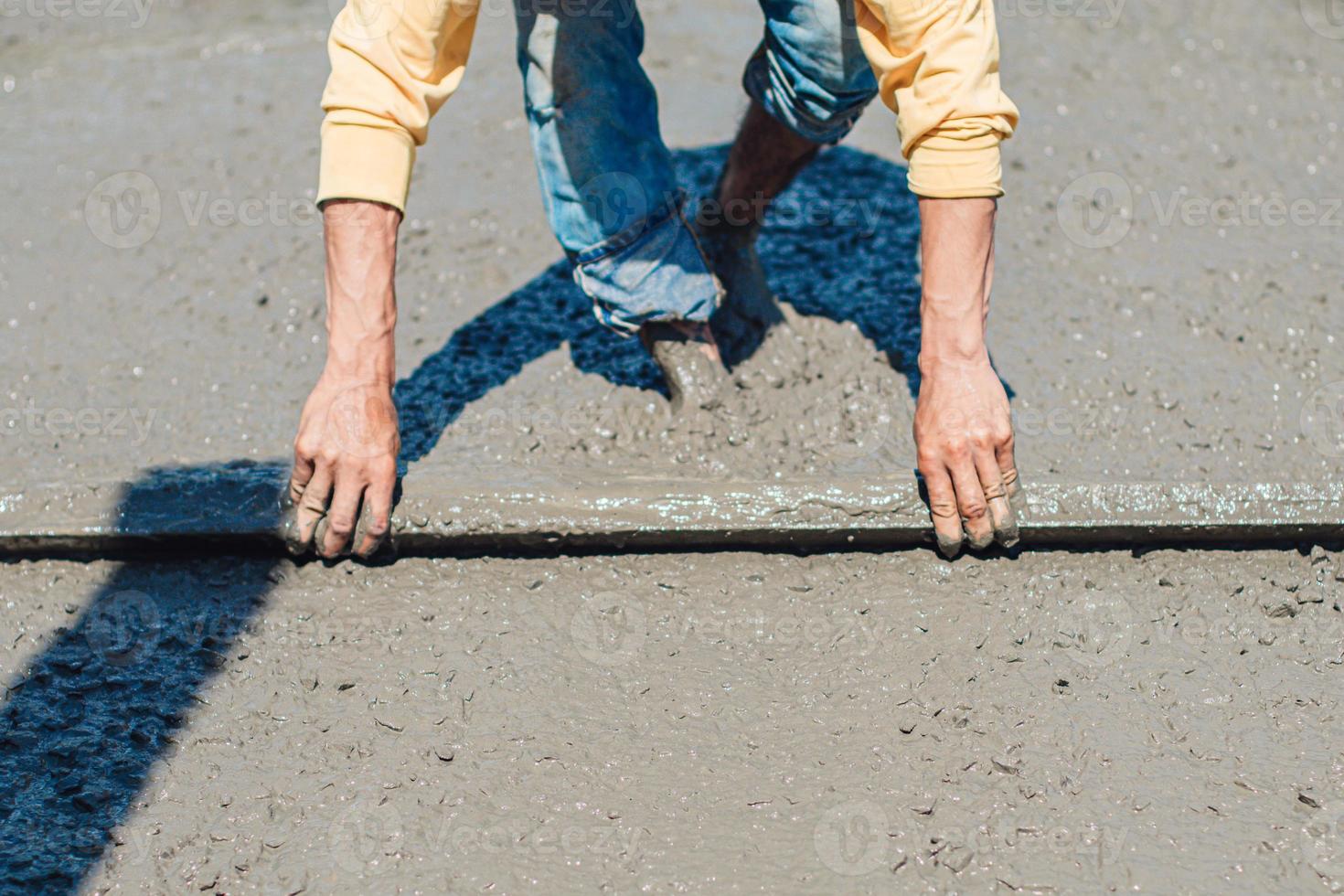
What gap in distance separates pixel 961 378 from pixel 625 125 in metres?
0.85

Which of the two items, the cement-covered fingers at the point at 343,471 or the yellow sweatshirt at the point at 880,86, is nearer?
the yellow sweatshirt at the point at 880,86

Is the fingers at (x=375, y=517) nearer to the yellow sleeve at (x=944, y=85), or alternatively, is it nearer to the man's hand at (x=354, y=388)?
the man's hand at (x=354, y=388)

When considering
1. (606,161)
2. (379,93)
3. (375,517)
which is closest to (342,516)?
(375,517)

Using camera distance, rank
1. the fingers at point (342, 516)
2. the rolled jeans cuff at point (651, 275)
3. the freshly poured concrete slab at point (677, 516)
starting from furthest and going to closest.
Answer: the rolled jeans cuff at point (651, 275), the freshly poured concrete slab at point (677, 516), the fingers at point (342, 516)

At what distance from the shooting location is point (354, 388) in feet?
6.88

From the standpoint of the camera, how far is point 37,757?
2020 millimetres

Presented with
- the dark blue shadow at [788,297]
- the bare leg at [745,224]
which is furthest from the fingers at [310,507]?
the bare leg at [745,224]

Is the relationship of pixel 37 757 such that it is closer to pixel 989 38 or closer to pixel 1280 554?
pixel 989 38

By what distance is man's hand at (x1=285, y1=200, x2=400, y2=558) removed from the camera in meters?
2.06

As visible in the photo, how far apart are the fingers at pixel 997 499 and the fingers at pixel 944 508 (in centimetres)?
5

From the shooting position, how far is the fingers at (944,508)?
82.7 inches

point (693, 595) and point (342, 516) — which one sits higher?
point (342, 516)

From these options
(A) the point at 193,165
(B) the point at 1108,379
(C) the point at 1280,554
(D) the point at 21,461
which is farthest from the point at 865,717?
(A) the point at 193,165

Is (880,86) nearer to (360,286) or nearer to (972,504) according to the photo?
(972,504)
